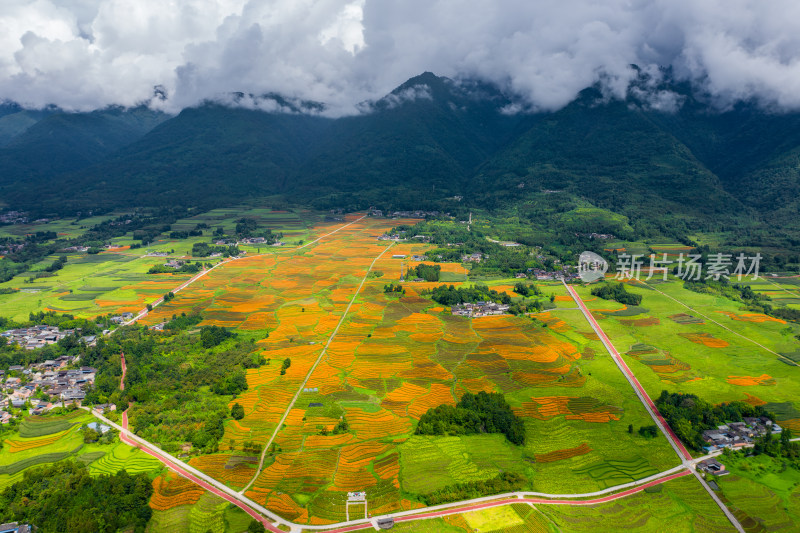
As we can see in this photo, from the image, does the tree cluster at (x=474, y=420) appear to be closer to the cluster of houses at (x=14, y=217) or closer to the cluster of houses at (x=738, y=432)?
the cluster of houses at (x=738, y=432)

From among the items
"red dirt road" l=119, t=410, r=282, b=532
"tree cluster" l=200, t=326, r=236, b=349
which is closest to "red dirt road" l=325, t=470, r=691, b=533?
"red dirt road" l=119, t=410, r=282, b=532

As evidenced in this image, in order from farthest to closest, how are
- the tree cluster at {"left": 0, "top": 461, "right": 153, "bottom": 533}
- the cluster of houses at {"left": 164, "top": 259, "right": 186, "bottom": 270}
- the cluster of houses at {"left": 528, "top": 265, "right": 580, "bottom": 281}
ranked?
the cluster of houses at {"left": 164, "top": 259, "right": 186, "bottom": 270} < the cluster of houses at {"left": 528, "top": 265, "right": 580, "bottom": 281} < the tree cluster at {"left": 0, "top": 461, "right": 153, "bottom": 533}

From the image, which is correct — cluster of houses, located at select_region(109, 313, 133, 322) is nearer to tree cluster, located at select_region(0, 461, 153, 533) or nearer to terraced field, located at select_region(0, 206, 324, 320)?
terraced field, located at select_region(0, 206, 324, 320)

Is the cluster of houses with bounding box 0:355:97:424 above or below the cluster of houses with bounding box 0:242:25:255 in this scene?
below

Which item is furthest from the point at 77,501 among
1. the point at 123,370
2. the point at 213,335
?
the point at 213,335

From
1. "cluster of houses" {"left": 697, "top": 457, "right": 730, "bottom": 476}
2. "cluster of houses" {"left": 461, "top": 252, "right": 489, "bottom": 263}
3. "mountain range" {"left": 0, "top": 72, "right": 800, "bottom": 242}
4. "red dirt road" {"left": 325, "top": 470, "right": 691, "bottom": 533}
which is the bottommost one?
"red dirt road" {"left": 325, "top": 470, "right": 691, "bottom": 533}

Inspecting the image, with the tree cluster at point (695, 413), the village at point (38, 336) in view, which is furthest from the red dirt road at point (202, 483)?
the tree cluster at point (695, 413)

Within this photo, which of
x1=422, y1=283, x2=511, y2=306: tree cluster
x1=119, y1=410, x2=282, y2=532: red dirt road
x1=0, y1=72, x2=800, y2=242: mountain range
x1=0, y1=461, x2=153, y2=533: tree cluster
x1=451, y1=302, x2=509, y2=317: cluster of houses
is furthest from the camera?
x1=0, y1=72, x2=800, y2=242: mountain range

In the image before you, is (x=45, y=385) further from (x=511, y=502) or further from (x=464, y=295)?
(x=464, y=295)
